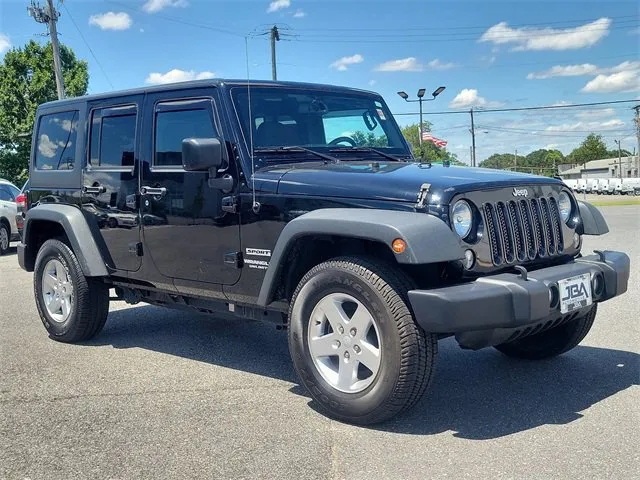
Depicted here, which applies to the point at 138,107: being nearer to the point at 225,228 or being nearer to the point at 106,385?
the point at 225,228

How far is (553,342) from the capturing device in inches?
194

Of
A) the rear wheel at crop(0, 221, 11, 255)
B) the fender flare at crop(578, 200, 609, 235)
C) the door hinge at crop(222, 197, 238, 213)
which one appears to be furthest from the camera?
the rear wheel at crop(0, 221, 11, 255)

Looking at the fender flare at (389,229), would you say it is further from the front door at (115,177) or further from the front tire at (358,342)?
the front door at (115,177)

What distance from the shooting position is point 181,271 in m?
4.87

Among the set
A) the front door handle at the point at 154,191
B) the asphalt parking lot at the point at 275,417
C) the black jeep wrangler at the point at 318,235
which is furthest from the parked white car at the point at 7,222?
the front door handle at the point at 154,191

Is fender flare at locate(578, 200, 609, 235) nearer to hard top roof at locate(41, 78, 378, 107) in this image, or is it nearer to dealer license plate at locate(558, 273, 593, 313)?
dealer license plate at locate(558, 273, 593, 313)

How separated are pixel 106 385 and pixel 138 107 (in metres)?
2.08

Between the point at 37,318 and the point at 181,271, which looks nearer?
the point at 181,271

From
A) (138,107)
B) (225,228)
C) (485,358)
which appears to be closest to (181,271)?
(225,228)

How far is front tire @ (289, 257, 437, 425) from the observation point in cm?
360

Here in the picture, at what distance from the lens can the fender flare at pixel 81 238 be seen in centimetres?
553

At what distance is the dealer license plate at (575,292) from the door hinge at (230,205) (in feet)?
6.61

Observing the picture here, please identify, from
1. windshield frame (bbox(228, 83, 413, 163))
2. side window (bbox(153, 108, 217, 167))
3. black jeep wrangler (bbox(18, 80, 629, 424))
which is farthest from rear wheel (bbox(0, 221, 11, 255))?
windshield frame (bbox(228, 83, 413, 163))

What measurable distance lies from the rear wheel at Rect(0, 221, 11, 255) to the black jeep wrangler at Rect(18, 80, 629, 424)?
9347 mm
